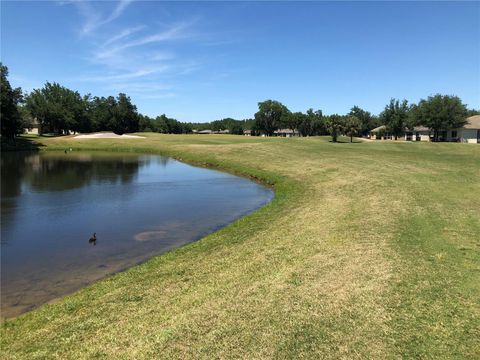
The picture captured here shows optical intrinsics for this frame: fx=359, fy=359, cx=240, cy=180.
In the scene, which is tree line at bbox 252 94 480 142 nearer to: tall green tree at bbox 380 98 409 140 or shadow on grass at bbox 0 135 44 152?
tall green tree at bbox 380 98 409 140

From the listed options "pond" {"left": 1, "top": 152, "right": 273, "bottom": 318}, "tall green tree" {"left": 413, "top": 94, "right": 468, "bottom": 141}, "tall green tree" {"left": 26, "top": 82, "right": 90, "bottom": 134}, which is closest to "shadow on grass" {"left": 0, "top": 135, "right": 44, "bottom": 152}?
"tall green tree" {"left": 26, "top": 82, "right": 90, "bottom": 134}

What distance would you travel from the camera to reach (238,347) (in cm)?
609

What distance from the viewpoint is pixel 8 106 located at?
67812mm

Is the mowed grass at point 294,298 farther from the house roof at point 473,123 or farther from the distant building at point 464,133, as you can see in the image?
the house roof at point 473,123

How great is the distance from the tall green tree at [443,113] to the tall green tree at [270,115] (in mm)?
86099

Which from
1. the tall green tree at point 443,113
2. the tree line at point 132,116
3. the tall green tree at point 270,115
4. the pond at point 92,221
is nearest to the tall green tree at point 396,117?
the tree line at point 132,116

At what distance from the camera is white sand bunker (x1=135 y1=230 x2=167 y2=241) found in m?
14.7

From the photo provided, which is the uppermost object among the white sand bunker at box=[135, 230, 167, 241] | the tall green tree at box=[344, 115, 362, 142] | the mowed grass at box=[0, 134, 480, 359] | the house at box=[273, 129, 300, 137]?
the tall green tree at box=[344, 115, 362, 142]

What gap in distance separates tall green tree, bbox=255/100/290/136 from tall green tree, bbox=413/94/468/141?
282 feet

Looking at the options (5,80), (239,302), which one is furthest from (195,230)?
(5,80)

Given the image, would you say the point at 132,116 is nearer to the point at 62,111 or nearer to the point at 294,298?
the point at 62,111

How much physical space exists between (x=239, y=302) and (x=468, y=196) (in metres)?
15.8

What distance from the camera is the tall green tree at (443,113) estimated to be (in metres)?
76.5

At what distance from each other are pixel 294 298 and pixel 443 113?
8211 centimetres
